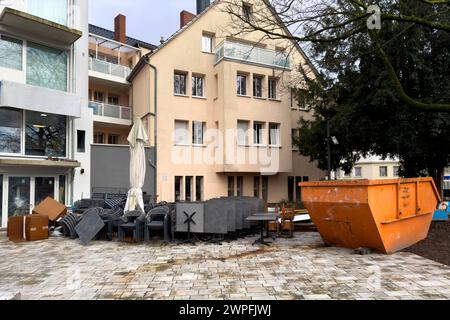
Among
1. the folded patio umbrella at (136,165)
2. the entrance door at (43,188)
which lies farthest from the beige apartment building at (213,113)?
the folded patio umbrella at (136,165)

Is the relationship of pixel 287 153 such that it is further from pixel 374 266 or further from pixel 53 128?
pixel 374 266

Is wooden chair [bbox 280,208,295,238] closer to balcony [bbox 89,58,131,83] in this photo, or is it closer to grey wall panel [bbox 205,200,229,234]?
grey wall panel [bbox 205,200,229,234]

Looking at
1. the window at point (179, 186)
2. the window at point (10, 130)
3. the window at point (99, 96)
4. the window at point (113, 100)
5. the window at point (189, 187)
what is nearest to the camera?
the window at point (10, 130)

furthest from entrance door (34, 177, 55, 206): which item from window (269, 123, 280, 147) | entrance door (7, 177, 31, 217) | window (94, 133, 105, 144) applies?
window (269, 123, 280, 147)

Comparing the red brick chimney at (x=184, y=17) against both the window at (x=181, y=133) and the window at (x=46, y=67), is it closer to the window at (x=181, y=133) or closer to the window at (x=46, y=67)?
the window at (x=181, y=133)

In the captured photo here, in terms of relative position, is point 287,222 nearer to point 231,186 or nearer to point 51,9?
point 231,186

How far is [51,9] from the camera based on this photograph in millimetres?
16422

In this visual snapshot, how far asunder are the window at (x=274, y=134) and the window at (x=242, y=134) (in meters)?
2.03

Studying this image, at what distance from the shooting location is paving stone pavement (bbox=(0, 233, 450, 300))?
5.56 metres

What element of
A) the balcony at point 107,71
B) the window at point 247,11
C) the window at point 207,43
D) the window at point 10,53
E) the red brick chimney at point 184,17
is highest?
the red brick chimney at point 184,17

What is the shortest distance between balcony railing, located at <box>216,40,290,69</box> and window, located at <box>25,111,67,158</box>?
32.8 feet

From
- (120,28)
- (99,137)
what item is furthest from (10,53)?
(120,28)

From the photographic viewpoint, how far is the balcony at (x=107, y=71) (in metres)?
23.2
